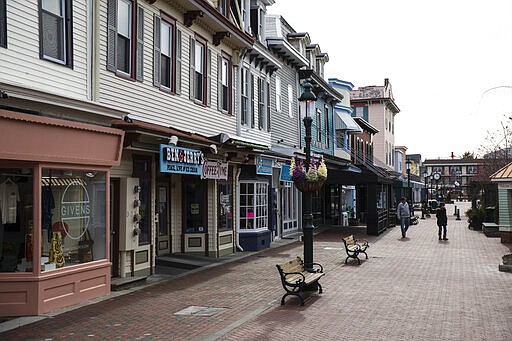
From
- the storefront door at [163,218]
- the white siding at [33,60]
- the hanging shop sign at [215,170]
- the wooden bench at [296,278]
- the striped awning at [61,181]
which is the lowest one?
the wooden bench at [296,278]

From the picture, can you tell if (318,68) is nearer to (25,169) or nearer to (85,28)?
(85,28)

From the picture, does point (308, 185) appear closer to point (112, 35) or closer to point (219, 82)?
point (112, 35)

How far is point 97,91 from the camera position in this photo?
464 inches

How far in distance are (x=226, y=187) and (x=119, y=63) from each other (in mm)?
6806

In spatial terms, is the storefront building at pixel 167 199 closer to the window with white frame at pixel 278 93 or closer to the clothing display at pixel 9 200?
the clothing display at pixel 9 200

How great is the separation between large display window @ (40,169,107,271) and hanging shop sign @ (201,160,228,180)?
4.67 metres

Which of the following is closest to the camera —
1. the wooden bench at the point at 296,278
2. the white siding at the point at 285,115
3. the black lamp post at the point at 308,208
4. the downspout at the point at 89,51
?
the wooden bench at the point at 296,278

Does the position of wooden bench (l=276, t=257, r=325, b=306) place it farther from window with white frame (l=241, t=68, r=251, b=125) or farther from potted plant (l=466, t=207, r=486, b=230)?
potted plant (l=466, t=207, r=486, b=230)

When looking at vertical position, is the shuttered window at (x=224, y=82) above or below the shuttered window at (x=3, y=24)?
above

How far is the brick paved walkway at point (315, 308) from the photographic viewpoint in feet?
28.5

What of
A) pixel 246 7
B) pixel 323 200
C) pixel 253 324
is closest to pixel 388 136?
pixel 323 200

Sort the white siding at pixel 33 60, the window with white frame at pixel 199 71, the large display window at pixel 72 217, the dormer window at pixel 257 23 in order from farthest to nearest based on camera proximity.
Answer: the dormer window at pixel 257 23, the window with white frame at pixel 199 71, the large display window at pixel 72 217, the white siding at pixel 33 60

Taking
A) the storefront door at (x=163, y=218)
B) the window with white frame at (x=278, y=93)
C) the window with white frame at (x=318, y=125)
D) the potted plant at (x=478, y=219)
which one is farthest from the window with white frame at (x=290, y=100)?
the potted plant at (x=478, y=219)

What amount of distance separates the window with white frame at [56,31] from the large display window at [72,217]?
6.99ft
